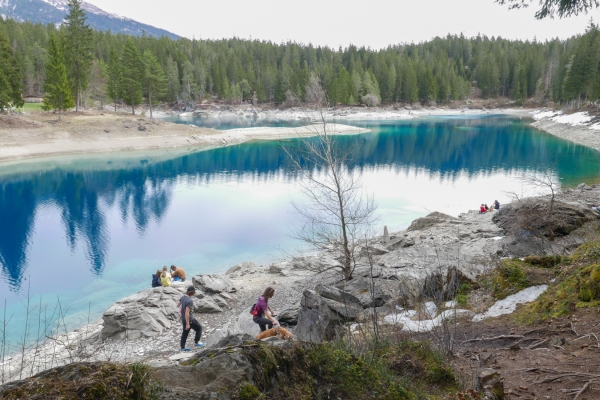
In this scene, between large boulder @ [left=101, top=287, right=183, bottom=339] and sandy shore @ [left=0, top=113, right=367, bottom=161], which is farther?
sandy shore @ [left=0, top=113, right=367, bottom=161]

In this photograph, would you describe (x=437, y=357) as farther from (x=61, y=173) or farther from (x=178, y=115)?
(x=178, y=115)

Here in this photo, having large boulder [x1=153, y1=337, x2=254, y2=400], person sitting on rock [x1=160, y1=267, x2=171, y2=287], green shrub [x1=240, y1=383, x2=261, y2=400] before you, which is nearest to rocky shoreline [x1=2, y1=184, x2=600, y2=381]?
person sitting on rock [x1=160, y1=267, x2=171, y2=287]

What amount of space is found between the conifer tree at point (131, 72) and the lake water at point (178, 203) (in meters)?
22.1

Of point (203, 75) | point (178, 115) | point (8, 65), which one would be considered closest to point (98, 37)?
point (203, 75)

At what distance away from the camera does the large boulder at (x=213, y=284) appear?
14180mm

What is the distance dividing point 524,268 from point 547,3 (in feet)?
17.4

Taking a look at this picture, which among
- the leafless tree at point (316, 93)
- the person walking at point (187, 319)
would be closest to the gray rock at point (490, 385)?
the person walking at point (187, 319)

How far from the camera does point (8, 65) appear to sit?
5484 cm

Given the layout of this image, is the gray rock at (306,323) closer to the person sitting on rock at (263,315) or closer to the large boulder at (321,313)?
the large boulder at (321,313)

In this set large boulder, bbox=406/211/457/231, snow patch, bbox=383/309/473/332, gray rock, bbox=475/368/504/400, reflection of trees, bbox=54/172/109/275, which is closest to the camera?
gray rock, bbox=475/368/504/400

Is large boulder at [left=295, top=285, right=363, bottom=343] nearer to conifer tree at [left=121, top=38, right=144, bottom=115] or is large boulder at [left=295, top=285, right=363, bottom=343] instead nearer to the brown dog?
the brown dog

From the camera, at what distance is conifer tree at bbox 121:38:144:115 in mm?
67113

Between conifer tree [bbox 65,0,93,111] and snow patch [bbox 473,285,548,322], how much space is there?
64.4m

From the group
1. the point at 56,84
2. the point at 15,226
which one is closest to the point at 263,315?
the point at 15,226
